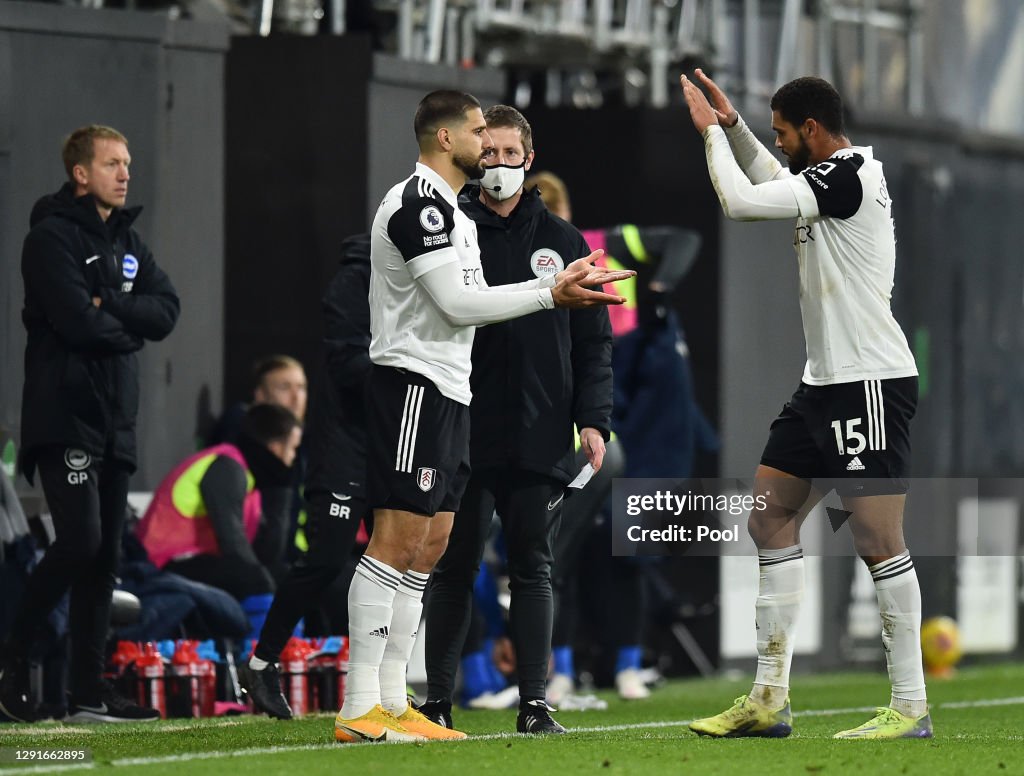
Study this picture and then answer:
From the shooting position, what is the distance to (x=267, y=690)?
28.0ft

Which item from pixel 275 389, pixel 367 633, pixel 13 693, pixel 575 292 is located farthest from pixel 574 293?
pixel 275 389

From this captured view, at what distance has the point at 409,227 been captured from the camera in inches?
270

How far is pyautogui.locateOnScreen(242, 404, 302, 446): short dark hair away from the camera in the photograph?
10.3 meters

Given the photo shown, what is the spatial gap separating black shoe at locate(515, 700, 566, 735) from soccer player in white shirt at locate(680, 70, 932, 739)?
1.75 ft

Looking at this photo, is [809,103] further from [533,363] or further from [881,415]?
[533,363]

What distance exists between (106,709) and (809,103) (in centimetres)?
362

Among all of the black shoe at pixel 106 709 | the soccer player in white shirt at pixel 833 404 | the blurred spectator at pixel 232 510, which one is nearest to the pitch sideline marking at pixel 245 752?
the soccer player in white shirt at pixel 833 404

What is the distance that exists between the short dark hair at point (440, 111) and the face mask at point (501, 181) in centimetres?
67

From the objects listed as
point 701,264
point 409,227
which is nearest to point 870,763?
point 409,227

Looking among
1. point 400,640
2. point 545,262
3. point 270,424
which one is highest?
point 545,262

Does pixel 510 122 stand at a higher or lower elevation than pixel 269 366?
higher

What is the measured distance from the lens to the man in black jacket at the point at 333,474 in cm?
860

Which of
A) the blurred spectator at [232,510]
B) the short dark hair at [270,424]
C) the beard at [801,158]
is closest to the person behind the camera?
the beard at [801,158]

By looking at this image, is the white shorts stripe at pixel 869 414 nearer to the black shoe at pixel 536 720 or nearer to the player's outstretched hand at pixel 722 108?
the player's outstretched hand at pixel 722 108
